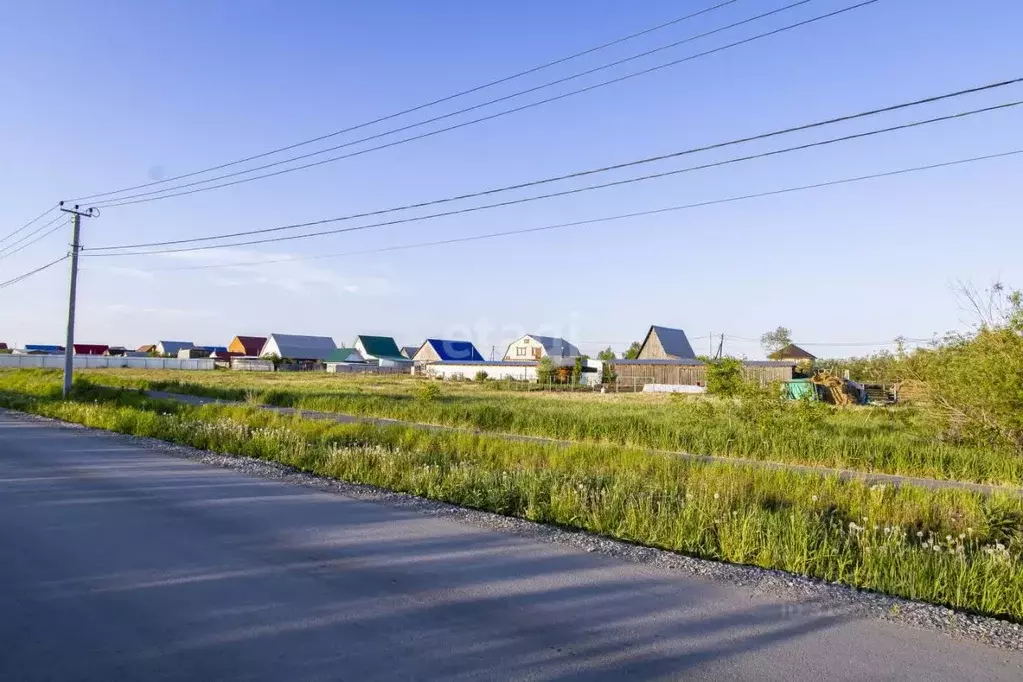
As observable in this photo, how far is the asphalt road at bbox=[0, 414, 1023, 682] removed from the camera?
14.5 ft

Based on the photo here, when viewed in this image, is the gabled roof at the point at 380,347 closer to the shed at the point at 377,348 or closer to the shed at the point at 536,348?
the shed at the point at 377,348

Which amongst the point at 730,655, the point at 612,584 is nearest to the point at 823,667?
the point at 730,655

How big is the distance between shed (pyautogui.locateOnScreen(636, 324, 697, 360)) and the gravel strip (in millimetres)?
60128

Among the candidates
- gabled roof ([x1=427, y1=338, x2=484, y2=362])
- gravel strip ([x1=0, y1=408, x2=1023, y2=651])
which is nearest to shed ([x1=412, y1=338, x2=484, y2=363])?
gabled roof ([x1=427, y1=338, x2=484, y2=362])

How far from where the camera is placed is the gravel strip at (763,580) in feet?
17.1

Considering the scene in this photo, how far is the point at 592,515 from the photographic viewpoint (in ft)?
27.9

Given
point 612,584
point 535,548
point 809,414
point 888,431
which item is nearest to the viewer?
point 612,584

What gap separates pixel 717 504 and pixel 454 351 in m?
90.3

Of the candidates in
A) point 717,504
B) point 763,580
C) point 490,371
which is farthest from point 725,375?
point 490,371

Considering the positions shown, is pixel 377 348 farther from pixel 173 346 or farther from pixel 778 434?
pixel 778 434

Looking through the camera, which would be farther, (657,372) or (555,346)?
(555,346)

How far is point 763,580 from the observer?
20.7 ft

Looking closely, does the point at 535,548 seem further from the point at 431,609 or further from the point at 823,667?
the point at 823,667

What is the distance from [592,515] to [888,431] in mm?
16097
